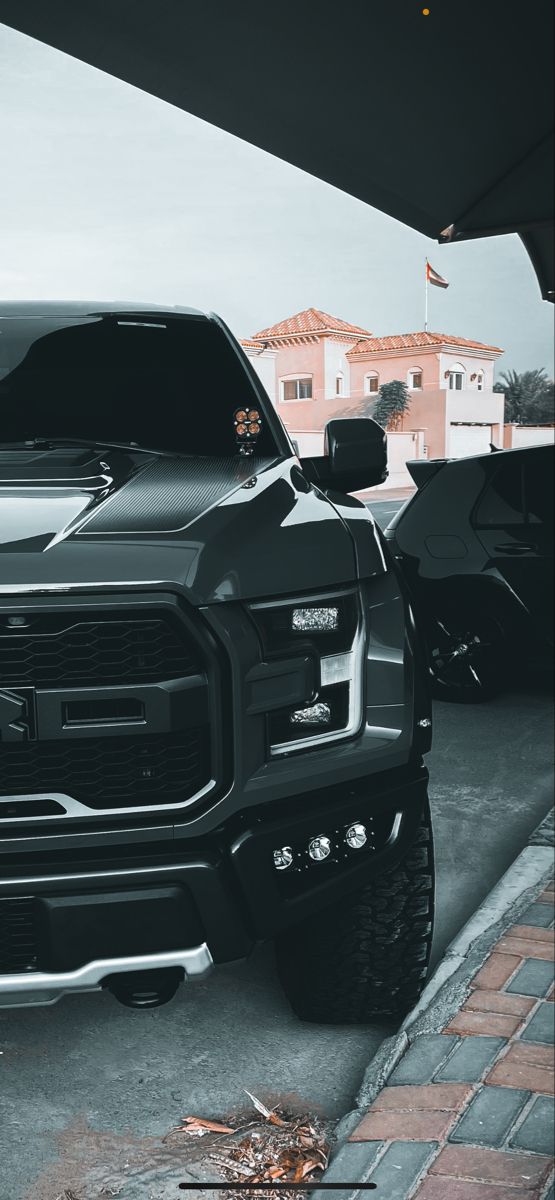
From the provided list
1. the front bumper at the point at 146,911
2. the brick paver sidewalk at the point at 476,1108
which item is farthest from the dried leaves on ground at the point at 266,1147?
the front bumper at the point at 146,911

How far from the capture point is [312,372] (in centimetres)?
323

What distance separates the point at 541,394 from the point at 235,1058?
311cm

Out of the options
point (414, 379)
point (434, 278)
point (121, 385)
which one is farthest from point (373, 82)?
point (121, 385)

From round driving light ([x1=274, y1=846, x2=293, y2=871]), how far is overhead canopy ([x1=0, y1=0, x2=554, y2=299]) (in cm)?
262

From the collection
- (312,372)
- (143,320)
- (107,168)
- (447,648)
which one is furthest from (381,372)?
(447,648)

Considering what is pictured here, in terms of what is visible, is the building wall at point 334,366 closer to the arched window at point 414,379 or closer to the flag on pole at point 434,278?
the arched window at point 414,379

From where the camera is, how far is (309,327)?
3.30 m

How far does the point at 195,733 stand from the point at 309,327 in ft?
6.55

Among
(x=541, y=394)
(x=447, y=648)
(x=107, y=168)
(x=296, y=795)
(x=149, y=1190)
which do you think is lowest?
(x=149, y=1190)

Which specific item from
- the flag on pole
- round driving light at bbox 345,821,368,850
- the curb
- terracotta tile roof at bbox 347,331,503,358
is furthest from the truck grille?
the flag on pole

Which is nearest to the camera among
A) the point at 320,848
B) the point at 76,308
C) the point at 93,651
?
the point at 93,651

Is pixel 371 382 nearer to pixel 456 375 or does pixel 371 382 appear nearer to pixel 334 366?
pixel 334 366

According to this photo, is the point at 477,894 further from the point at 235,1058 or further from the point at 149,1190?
the point at 149,1190

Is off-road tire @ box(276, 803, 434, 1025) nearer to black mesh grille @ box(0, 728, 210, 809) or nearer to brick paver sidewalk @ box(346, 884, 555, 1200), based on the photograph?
brick paver sidewalk @ box(346, 884, 555, 1200)
